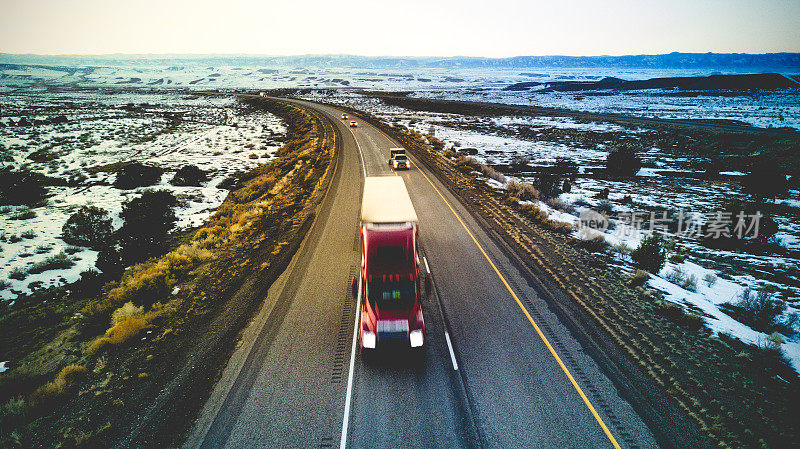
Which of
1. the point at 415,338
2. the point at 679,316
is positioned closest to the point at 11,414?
the point at 415,338

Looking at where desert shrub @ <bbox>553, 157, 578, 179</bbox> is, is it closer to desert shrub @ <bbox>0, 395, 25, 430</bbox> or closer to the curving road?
the curving road

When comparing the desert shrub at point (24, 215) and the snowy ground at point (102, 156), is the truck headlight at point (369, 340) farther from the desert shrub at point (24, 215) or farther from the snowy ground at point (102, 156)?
the desert shrub at point (24, 215)

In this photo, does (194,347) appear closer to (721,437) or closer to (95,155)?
(721,437)

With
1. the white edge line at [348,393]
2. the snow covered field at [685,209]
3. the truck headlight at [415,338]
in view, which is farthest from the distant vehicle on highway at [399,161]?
the truck headlight at [415,338]

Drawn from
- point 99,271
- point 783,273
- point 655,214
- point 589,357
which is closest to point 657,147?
point 655,214

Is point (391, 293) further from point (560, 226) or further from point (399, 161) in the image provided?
point (399, 161)

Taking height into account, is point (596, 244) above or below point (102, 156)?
below
